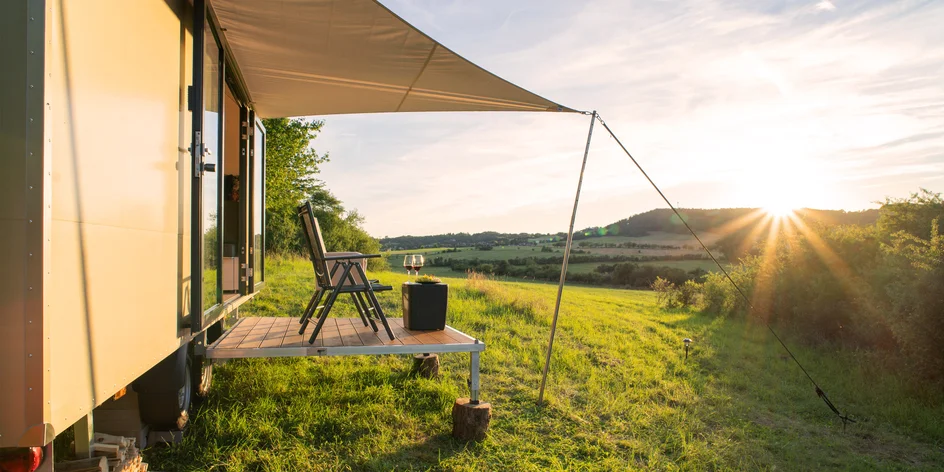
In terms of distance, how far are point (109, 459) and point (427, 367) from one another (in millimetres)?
2791

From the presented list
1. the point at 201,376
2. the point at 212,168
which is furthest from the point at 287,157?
the point at 212,168

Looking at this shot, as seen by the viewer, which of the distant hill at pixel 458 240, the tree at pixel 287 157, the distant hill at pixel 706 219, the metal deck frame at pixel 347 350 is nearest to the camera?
the metal deck frame at pixel 347 350

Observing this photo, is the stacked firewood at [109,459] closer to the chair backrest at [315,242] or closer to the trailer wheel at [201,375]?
the trailer wheel at [201,375]

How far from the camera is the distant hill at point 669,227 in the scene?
854 centimetres

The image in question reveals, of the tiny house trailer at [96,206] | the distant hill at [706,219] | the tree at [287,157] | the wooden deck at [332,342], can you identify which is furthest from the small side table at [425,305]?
the tree at [287,157]

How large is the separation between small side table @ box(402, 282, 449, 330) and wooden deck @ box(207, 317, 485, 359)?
0.09 metres

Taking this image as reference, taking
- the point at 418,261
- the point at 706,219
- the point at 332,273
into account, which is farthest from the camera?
the point at 706,219

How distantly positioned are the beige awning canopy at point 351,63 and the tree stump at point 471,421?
1.96m

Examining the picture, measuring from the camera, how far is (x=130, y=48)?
6.46 feet

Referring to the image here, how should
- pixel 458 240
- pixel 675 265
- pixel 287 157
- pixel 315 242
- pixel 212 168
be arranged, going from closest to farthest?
pixel 212 168 → pixel 315 242 → pixel 287 157 → pixel 675 265 → pixel 458 240

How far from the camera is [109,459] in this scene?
7.22 feet

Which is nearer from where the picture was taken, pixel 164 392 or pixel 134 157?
pixel 134 157

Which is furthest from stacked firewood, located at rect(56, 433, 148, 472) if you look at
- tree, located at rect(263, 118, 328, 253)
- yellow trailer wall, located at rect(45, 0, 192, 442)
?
tree, located at rect(263, 118, 328, 253)

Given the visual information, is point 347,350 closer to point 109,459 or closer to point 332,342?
point 332,342
